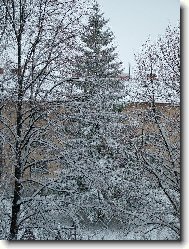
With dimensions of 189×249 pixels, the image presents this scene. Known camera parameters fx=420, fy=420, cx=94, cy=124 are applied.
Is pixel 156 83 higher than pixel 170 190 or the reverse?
higher

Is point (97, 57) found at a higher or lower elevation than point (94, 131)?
higher

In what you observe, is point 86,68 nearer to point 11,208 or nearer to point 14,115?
point 14,115

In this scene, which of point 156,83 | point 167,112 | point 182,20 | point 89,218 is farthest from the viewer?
point 156,83

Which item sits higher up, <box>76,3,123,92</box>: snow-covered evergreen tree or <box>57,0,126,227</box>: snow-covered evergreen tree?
<box>76,3,123,92</box>: snow-covered evergreen tree

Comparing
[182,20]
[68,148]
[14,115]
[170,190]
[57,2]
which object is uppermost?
[57,2]

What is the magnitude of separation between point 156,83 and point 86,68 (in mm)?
681

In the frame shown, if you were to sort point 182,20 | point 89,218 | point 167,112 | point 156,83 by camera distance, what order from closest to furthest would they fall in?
point 182,20
point 89,218
point 167,112
point 156,83

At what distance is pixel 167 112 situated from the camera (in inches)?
128

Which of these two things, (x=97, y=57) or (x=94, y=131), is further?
(x=97, y=57)

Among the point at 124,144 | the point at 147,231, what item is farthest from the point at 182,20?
the point at 147,231

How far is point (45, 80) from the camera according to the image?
3.23 m

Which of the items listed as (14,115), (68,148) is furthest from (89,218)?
(14,115)

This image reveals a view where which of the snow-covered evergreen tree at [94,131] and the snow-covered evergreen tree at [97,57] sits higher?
the snow-covered evergreen tree at [97,57]

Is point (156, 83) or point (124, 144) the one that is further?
point (156, 83)
